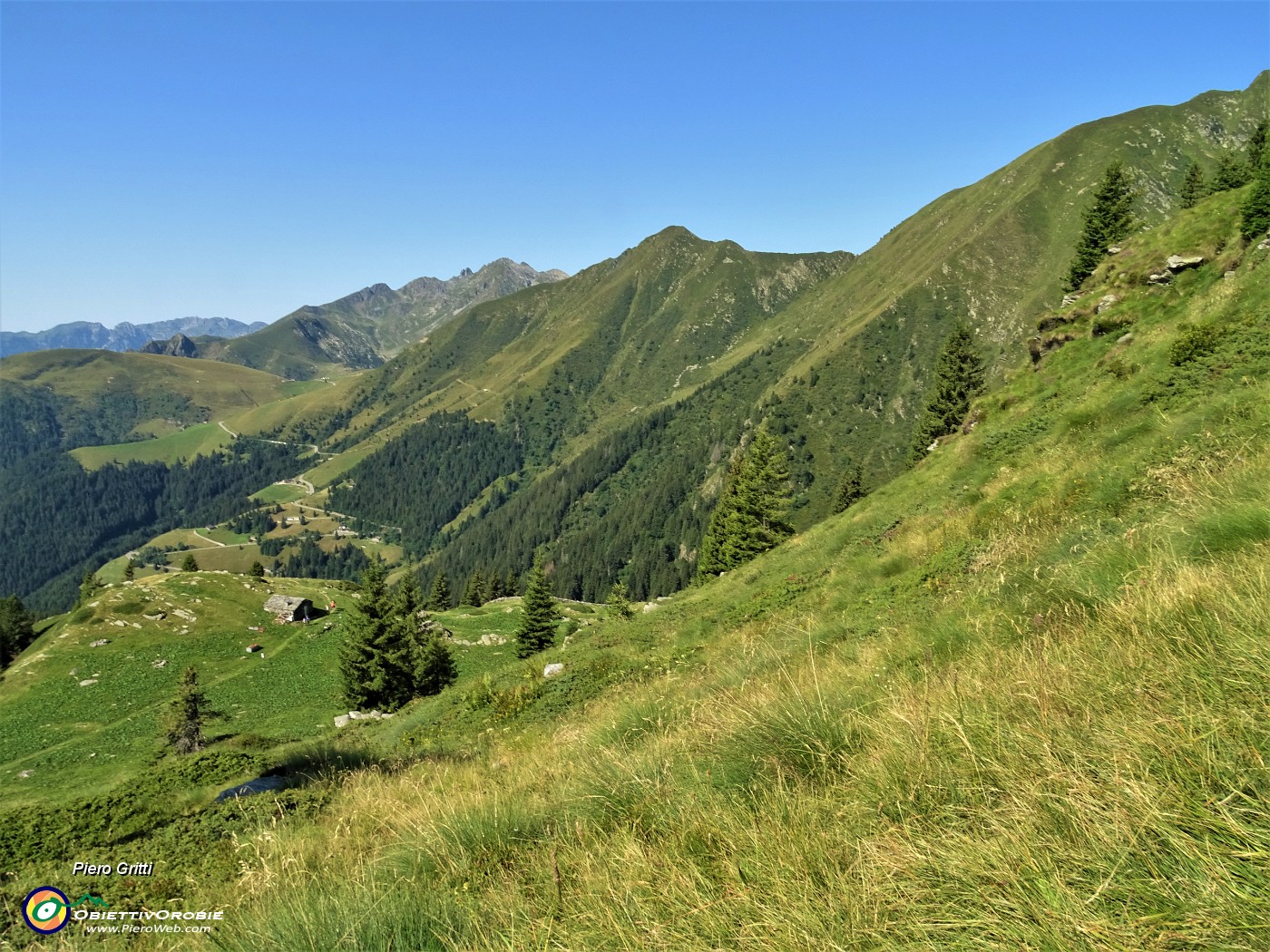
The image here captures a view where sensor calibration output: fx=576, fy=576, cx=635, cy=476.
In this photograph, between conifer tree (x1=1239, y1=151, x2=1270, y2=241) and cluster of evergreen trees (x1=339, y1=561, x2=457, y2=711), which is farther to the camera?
cluster of evergreen trees (x1=339, y1=561, x2=457, y2=711)

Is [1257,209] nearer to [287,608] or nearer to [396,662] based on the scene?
[396,662]

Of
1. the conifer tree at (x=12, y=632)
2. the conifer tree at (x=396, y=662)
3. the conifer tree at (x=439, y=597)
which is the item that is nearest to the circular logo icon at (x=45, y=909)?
the conifer tree at (x=396, y=662)

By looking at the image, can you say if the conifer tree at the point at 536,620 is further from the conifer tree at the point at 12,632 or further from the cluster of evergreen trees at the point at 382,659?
the conifer tree at the point at 12,632

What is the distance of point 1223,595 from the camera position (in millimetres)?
4109

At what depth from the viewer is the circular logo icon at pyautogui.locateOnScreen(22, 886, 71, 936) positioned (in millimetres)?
5070

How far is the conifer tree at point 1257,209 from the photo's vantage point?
22719 millimetres

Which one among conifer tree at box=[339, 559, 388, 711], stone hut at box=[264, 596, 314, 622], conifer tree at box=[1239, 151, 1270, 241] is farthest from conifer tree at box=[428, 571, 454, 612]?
conifer tree at box=[1239, 151, 1270, 241]

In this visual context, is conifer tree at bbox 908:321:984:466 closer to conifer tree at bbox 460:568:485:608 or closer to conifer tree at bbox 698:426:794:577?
conifer tree at bbox 698:426:794:577

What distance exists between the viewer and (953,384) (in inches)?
2051

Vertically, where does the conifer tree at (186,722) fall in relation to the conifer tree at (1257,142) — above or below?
below

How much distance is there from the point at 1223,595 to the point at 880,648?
12.0 feet

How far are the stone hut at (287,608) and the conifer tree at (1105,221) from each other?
70299mm

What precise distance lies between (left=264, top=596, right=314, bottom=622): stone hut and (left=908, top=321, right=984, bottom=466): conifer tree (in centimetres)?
5631

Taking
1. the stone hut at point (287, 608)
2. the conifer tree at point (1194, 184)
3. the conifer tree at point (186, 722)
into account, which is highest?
→ the conifer tree at point (1194, 184)
